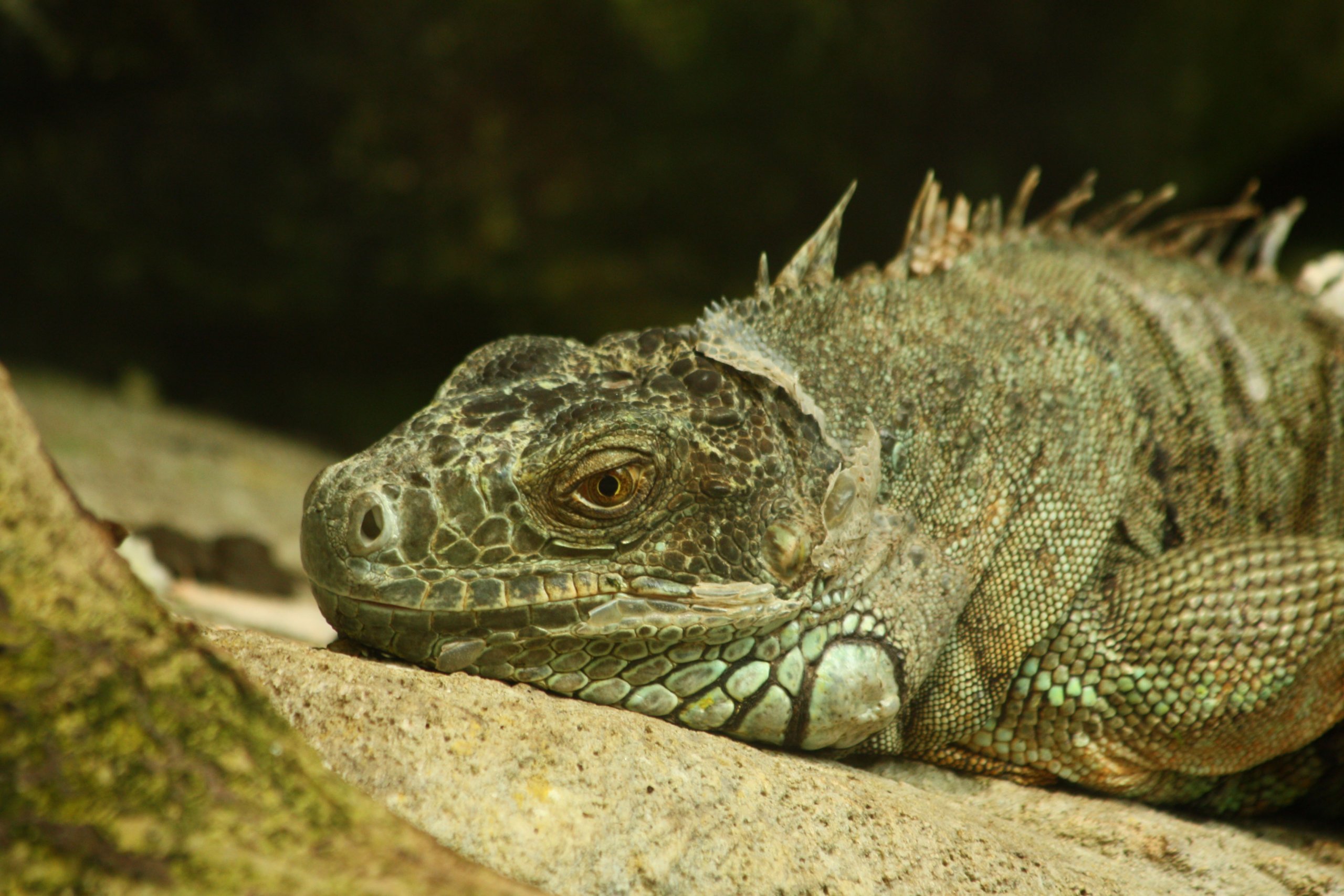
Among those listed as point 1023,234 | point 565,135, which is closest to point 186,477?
point 565,135

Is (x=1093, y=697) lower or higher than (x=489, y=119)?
lower

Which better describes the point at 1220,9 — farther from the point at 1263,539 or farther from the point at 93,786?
the point at 93,786

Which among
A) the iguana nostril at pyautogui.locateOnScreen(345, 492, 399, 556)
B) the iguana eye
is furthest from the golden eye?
the iguana nostril at pyautogui.locateOnScreen(345, 492, 399, 556)

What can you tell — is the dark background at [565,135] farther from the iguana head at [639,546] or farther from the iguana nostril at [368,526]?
the iguana nostril at [368,526]

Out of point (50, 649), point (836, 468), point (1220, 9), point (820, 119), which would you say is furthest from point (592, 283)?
point (50, 649)

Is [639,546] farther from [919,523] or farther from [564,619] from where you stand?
[919,523]

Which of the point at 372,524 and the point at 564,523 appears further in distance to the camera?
the point at 564,523
